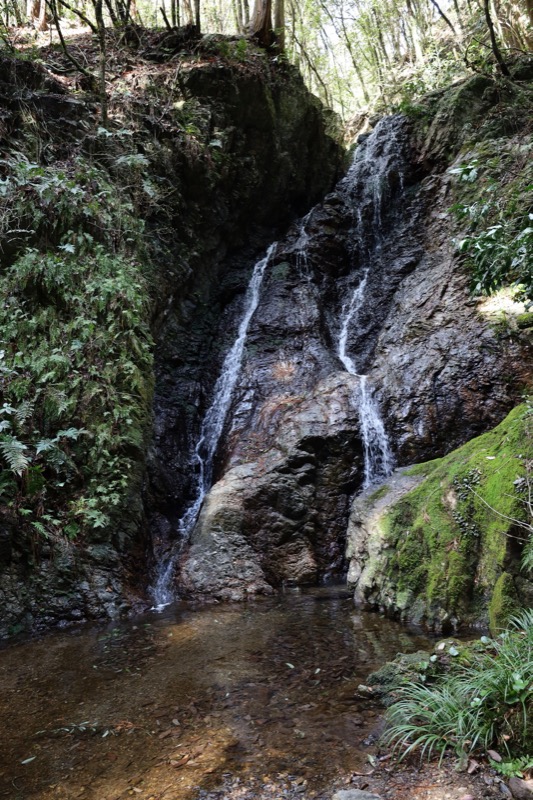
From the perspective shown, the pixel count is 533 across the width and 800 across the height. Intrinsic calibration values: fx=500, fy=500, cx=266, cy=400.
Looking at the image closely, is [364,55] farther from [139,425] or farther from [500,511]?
[500,511]

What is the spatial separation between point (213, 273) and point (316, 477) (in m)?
6.70

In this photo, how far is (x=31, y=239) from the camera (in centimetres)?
800

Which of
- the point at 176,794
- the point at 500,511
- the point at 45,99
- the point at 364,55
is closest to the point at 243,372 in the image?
the point at 45,99

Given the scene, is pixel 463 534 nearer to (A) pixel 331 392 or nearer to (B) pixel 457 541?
(B) pixel 457 541

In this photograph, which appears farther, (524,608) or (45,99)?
(45,99)

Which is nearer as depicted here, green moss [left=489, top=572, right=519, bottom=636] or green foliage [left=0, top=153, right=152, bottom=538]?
green moss [left=489, top=572, right=519, bottom=636]

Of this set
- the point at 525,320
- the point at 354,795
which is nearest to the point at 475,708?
the point at 354,795

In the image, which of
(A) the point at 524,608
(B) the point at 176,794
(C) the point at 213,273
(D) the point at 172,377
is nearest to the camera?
(B) the point at 176,794

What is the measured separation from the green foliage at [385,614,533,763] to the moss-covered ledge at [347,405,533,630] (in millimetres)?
997

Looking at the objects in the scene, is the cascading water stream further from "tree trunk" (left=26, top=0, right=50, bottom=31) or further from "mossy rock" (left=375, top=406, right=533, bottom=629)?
"tree trunk" (left=26, top=0, right=50, bottom=31)

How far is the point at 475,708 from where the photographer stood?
8.93 ft

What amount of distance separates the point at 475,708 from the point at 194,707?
6.80 ft

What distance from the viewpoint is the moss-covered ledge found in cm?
409

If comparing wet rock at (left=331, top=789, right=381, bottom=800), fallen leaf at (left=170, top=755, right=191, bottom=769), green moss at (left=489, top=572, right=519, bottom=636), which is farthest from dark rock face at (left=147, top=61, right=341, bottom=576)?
wet rock at (left=331, top=789, right=381, bottom=800)
